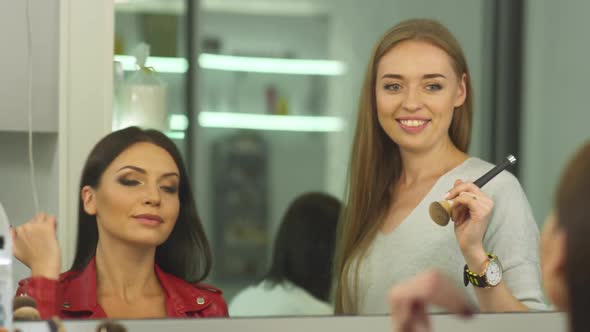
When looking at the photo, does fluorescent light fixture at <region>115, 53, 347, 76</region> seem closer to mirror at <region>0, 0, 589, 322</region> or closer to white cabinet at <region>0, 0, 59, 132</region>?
mirror at <region>0, 0, 589, 322</region>

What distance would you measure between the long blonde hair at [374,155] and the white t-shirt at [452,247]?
0.03 m

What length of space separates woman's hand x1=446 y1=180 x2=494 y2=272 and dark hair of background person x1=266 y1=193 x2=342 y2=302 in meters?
0.70

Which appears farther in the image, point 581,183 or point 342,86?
point 342,86

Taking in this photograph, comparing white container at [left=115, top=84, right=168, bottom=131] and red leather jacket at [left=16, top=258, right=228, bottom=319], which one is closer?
red leather jacket at [left=16, top=258, right=228, bottom=319]

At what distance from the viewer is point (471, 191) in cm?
110

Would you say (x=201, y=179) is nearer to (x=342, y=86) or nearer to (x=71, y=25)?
(x=342, y=86)

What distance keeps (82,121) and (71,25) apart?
0.46 ft

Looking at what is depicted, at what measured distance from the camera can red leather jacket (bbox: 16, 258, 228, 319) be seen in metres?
1.08

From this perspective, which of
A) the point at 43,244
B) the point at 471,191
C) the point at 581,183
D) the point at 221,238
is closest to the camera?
the point at 581,183

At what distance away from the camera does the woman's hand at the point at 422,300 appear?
2.10ft

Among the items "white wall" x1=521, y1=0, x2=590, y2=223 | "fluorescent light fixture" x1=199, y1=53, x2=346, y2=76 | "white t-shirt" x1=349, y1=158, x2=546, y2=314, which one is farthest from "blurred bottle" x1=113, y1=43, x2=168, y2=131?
"fluorescent light fixture" x1=199, y1=53, x2=346, y2=76

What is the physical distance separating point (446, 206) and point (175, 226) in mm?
320

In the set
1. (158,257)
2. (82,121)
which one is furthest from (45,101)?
(158,257)

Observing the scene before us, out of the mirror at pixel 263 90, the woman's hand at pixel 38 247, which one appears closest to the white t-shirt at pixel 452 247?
the woman's hand at pixel 38 247
